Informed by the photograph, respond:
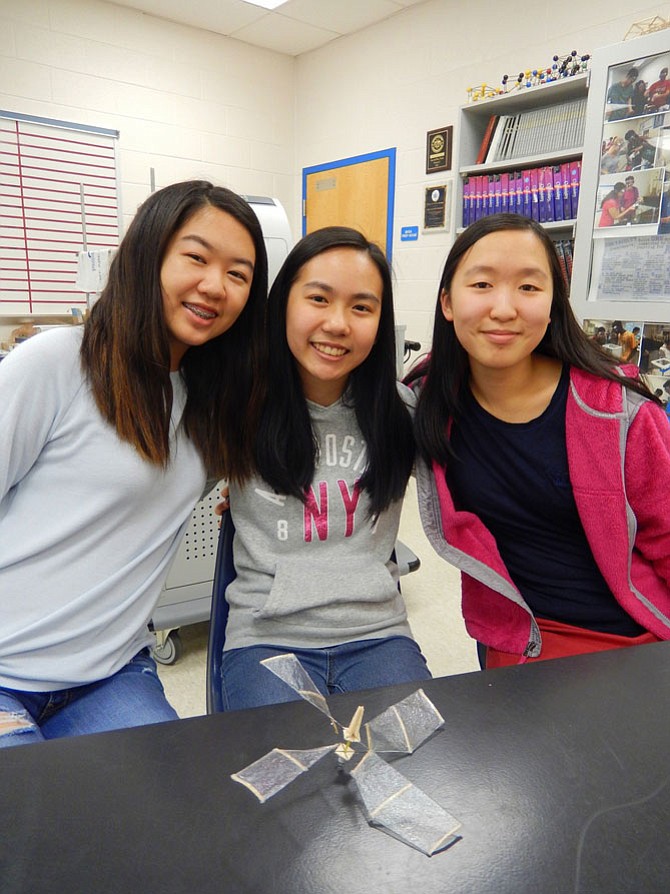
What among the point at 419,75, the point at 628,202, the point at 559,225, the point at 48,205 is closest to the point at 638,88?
the point at 628,202

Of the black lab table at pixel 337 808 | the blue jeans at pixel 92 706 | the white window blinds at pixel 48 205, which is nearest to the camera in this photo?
the black lab table at pixel 337 808

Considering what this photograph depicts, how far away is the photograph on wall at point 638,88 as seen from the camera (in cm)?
255

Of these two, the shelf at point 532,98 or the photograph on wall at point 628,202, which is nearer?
the photograph on wall at point 628,202

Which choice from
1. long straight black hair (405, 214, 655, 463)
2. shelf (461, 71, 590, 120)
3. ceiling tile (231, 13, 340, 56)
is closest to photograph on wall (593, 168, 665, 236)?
shelf (461, 71, 590, 120)

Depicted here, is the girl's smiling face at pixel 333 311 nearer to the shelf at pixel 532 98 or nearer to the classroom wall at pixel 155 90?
the shelf at pixel 532 98

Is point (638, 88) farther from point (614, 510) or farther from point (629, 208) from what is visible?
point (614, 510)

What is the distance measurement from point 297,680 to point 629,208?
2727 mm

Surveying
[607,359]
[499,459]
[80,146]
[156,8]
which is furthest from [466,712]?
[156,8]

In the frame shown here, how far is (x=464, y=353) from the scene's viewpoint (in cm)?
129

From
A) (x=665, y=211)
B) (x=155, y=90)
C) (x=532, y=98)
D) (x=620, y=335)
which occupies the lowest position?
(x=620, y=335)

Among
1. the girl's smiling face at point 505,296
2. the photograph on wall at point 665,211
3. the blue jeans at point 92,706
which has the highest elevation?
the photograph on wall at point 665,211

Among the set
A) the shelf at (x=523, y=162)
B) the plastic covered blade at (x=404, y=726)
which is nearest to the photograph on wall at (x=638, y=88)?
the shelf at (x=523, y=162)

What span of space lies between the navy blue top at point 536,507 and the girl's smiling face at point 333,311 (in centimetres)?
26

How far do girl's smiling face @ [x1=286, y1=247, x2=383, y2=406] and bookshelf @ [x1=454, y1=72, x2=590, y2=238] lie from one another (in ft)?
7.96
